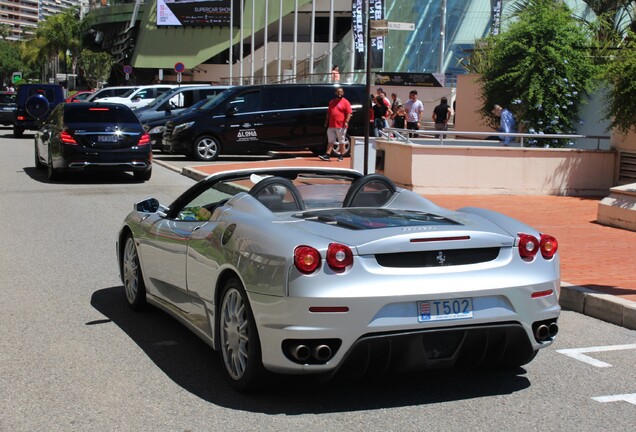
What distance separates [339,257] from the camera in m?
5.05

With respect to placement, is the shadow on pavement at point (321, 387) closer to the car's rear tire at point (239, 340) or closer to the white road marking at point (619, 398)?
the car's rear tire at point (239, 340)

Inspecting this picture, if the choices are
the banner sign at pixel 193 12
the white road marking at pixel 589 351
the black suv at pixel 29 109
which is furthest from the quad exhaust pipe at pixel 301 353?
the banner sign at pixel 193 12

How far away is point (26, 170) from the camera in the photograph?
21953mm

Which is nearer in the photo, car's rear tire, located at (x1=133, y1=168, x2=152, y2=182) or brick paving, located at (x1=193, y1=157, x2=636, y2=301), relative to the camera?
brick paving, located at (x1=193, y1=157, x2=636, y2=301)

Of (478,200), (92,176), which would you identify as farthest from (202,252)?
(92,176)

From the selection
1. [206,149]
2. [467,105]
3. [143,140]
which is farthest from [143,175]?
[467,105]

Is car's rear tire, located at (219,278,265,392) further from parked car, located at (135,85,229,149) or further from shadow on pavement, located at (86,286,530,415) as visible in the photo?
parked car, located at (135,85,229,149)

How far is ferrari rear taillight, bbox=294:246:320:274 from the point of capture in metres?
5.02

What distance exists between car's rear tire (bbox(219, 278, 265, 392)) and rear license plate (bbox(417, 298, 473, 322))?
0.94m

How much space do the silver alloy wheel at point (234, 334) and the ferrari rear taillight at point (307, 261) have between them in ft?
1.77

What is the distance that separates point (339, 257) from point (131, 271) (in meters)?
3.22

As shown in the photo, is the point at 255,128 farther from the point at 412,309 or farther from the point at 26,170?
the point at 412,309

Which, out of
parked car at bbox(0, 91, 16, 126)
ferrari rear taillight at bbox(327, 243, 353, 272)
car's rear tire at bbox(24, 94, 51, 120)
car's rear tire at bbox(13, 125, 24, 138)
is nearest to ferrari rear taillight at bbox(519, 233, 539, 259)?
ferrari rear taillight at bbox(327, 243, 353, 272)

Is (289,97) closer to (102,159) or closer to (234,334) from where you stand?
(102,159)
